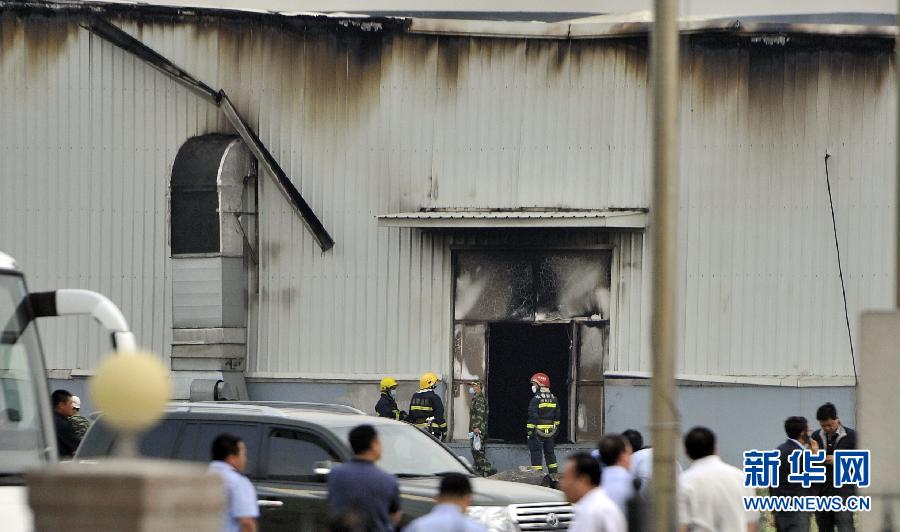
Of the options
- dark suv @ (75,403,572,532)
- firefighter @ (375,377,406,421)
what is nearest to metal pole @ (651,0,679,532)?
dark suv @ (75,403,572,532)

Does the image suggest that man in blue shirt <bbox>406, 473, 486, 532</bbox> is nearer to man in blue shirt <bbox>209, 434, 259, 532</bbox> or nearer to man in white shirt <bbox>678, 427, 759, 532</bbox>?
man in blue shirt <bbox>209, 434, 259, 532</bbox>

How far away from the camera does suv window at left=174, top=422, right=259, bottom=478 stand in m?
13.8

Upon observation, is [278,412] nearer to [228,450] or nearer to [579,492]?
[228,450]

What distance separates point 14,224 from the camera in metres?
26.1

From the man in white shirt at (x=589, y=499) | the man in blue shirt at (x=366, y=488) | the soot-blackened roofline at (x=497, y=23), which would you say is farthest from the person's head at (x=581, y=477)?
the soot-blackened roofline at (x=497, y=23)

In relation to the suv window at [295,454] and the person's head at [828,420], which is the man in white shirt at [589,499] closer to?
the suv window at [295,454]

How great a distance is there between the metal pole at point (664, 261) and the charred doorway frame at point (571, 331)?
15.3 m

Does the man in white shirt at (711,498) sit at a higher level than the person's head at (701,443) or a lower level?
lower

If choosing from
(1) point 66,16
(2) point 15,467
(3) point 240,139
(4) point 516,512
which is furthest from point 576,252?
(2) point 15,467

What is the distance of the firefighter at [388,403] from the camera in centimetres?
2362

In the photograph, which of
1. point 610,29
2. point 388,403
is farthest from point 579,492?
point 610,29

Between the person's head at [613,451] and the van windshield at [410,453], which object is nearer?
the person's head at [613,451]

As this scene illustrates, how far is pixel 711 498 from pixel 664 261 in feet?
6.44

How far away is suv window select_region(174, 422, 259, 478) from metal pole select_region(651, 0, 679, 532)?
18.3 ft
